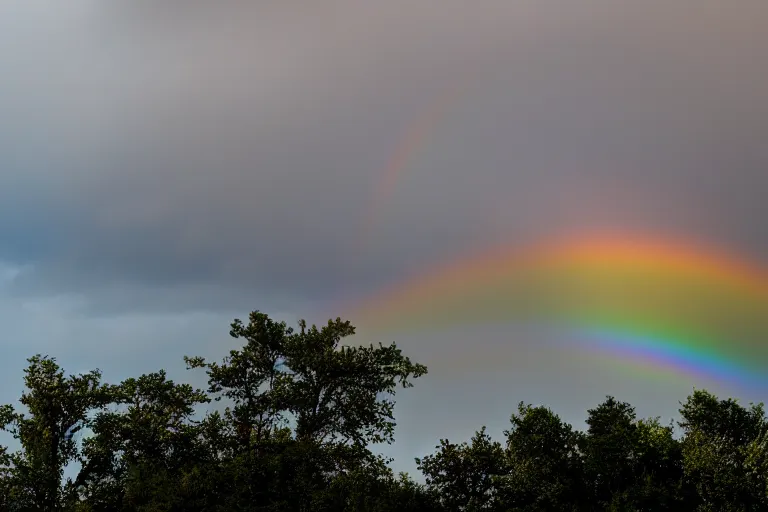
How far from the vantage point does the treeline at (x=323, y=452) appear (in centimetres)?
4103

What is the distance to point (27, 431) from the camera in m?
47.8

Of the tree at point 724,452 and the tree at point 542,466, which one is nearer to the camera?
the tree at point 724,452

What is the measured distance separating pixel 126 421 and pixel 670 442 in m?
34.5

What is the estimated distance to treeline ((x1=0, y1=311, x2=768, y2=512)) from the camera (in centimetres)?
4103

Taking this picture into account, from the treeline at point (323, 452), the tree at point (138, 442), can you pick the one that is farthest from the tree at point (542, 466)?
the tree at point (138, 442)

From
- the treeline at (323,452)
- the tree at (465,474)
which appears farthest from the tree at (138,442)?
the tree at (465,474)

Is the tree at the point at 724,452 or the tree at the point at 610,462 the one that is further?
the tree at the point at 610,462

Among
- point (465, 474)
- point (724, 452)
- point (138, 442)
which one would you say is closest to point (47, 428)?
point (138, 442)

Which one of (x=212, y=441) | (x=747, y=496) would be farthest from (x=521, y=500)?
(x=212, y=441)

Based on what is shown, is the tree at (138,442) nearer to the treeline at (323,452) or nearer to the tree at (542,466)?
the treeline at (323,452)

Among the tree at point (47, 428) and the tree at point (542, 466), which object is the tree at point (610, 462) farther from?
the tree at point (47, 428)

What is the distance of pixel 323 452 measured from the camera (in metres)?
46.7

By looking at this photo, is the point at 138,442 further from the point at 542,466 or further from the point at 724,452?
the point at 724,452

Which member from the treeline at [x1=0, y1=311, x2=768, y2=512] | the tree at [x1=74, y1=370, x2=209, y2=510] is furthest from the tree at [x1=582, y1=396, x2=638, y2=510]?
the tree at [x1=74, y1=370, x2=209, y2=510]
